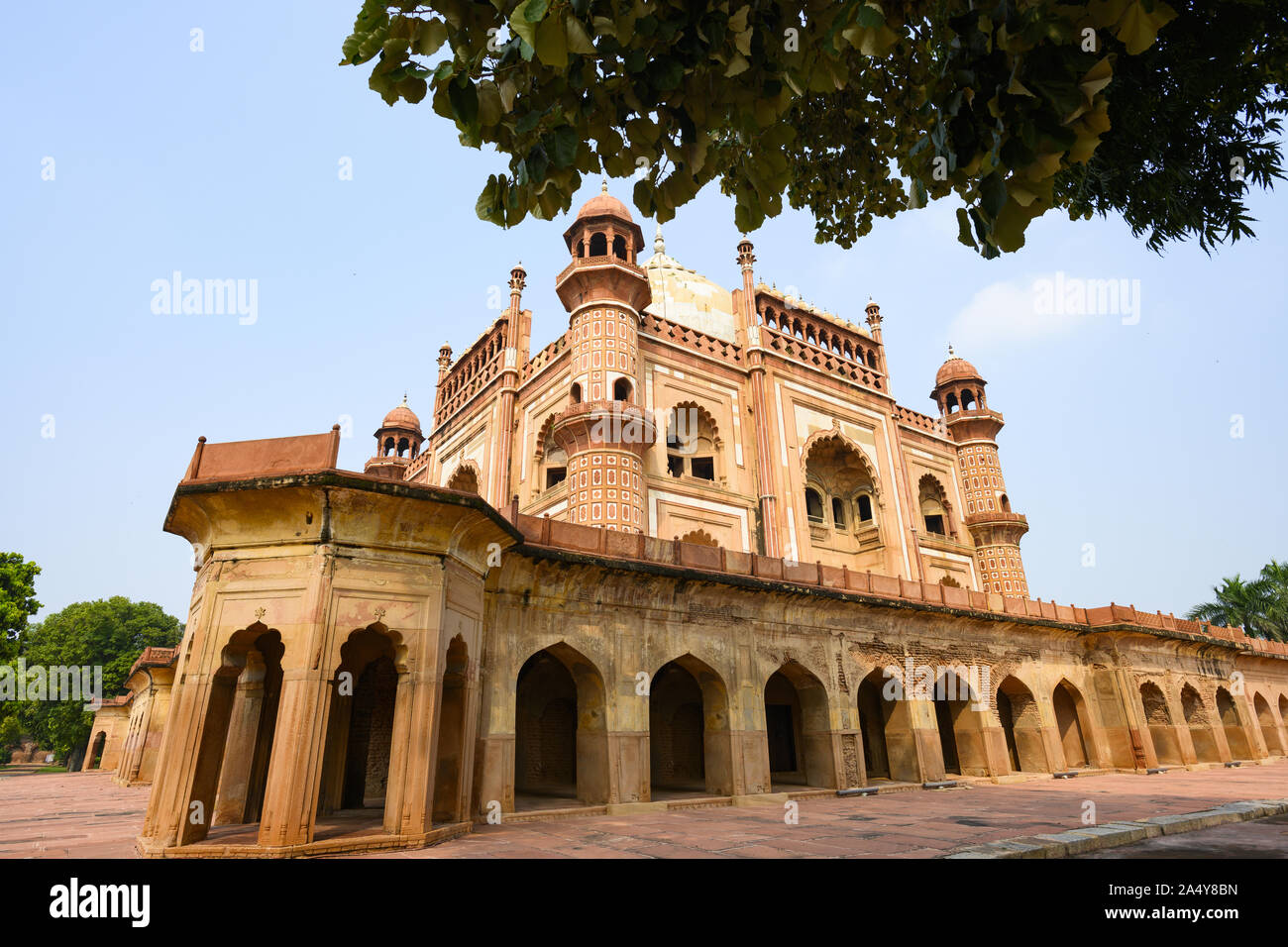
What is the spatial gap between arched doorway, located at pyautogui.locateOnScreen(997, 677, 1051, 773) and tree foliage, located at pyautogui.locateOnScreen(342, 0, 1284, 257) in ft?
53.0

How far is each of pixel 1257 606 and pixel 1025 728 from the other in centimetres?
2787

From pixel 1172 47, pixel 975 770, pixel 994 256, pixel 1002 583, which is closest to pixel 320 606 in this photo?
pixel 994 256

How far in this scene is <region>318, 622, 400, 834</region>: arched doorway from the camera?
9.95m

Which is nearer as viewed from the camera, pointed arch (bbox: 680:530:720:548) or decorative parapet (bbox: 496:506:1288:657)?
decorative parapet (bbox: 496:506:1288:657)

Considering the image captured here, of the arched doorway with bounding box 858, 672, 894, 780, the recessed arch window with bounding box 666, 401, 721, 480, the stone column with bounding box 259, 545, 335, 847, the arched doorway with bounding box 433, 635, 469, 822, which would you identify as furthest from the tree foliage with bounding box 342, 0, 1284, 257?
the recessed arch window with bounding box 666, 401, 721, 480

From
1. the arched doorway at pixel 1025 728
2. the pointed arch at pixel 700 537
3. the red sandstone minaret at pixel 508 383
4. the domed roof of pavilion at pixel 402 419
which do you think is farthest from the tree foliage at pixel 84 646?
the arched doorway at pixel 1025 728

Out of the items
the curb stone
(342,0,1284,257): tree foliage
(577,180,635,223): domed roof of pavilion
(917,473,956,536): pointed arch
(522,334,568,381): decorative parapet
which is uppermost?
(577,180,635,223): domed roof of pavilion

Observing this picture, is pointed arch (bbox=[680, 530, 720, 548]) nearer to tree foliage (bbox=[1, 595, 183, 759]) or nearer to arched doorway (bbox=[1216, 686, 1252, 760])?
arched doorway (bbox=[1216, 686, 1252, 760])

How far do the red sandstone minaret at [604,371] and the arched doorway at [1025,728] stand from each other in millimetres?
10081

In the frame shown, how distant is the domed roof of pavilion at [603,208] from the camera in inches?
799

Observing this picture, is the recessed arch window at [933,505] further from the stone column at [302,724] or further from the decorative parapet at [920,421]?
the stone column at [302,724]

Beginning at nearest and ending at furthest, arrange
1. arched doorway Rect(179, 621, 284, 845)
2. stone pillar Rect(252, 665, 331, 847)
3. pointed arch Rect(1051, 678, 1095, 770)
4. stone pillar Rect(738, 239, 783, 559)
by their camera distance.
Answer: stone pillar Rect(252, 665, 331, 847)
arched doorway Rect(179, 621, 284, 845)
pointed arch Rect(1051, 678, 1095, 770)
stone pillar Rect(738, 239, 783, 559)
